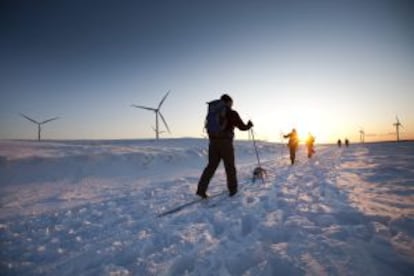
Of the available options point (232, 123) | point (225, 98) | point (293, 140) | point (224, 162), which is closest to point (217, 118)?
point (232, 123)

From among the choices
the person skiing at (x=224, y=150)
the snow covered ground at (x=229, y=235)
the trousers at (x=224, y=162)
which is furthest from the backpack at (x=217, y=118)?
the snow covered ground at (x=229, y=235)

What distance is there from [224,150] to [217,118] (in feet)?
2.76

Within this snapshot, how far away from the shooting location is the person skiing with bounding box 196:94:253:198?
632 centimetres

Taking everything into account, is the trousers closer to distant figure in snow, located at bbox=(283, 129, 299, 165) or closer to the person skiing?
the person skiing

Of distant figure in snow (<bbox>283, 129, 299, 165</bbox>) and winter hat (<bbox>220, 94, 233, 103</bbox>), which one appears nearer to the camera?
winter hat (<bbox>220, 94, 233, 103</bbox>)

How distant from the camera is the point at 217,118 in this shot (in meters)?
6.44

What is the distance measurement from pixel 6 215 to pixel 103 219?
9.01 ft

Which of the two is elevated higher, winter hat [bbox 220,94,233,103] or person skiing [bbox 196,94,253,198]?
winter hat [bbox 220,94,233,103]

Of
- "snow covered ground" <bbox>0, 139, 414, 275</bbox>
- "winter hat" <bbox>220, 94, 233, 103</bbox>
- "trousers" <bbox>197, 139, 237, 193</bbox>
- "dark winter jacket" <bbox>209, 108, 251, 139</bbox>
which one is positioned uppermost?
"winter hat" <bbox>220, 94, 233, 103</bbox>

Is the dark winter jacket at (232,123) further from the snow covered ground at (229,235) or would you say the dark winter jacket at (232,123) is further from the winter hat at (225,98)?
the snow covered ground at (229,235)

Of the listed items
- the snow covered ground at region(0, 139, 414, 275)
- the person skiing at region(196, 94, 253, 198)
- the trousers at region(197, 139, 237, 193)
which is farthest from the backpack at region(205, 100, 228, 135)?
the snow covered ground at region(0, 139, 414, 275)

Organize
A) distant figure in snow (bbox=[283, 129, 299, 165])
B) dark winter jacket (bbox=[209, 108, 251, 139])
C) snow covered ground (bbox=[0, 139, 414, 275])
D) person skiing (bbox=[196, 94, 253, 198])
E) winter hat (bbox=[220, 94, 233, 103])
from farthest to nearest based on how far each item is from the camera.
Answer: distant figure in snow (bbox=[283, 129, 299, 165]) < winter hat (bbox=[220, 94, 233, 103]) < dark winter jacket (bbox=[209, 108, 251, 139]) < person skiing (bbox=[196, 94, 253, 198]) < snow covered ground (bbox=[0, 139, 414, 275])

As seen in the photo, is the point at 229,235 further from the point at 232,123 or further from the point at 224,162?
the point at 232,123

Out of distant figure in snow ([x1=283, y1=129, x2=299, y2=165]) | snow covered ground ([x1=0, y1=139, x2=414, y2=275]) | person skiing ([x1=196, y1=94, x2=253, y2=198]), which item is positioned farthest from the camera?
distant figure in snow ([x1=283, y1=129, x2=299, y2=165])
